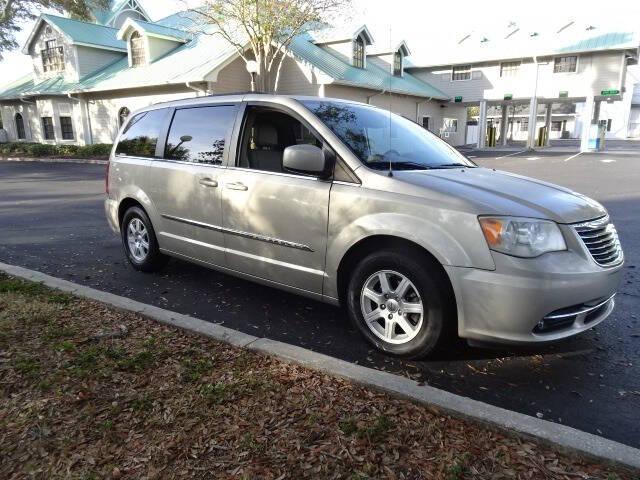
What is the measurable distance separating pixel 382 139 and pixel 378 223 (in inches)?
41.9

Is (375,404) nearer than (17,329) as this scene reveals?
Yes

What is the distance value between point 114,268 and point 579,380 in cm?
498

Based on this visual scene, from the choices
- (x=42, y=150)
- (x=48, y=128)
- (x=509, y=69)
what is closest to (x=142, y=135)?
(x=42, y=150)

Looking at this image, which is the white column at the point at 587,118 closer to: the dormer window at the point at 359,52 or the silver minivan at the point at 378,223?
the dormer window at the point at 359,52

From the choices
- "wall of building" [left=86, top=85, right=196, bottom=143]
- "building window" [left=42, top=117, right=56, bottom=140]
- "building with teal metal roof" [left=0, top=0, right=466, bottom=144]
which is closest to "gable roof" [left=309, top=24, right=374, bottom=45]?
"building with teal metal roof" [left=0, top=0, right=466, bottom=144]

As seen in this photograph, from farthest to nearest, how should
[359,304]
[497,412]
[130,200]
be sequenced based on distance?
A: [130,200] < [359,304] < [497,412]

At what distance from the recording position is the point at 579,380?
325cm

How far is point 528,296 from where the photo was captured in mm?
2969

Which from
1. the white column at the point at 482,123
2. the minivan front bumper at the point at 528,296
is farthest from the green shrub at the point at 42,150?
the minivan front bumper at the point at 528,296

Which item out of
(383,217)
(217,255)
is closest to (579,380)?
(383,217)

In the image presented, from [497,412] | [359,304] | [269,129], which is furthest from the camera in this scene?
[269,129]

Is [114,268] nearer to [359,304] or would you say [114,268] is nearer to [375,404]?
[359,304]

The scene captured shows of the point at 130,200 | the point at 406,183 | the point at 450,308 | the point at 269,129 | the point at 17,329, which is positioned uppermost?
the point at 269,129

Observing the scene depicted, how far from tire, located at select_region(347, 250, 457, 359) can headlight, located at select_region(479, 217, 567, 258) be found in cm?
42
